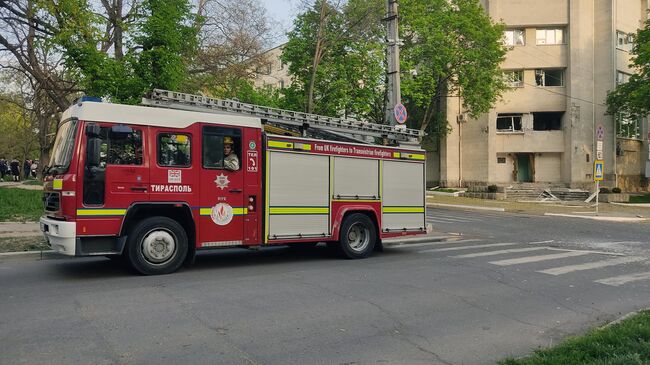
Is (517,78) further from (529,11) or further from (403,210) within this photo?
(403,210)

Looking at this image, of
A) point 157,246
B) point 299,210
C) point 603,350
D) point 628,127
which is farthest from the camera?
point 628,127

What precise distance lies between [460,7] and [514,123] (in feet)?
34.1

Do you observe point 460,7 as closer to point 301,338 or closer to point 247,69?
point 247,69

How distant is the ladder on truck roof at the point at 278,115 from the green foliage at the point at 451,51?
17.2 m

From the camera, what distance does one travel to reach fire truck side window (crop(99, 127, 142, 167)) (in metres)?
8.30

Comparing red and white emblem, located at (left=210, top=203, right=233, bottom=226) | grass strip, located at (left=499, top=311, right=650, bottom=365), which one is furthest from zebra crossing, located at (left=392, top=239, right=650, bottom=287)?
red and white emblem, located at (left=210, top=203, right=233, bottom=226)

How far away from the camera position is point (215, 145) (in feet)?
30.6

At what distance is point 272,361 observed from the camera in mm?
4727

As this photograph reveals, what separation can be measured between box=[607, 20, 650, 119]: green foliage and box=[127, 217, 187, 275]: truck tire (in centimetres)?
3120

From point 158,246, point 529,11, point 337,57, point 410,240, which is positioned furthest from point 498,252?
point 529,11

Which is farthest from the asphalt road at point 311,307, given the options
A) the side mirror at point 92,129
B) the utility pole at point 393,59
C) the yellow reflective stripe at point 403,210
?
the utility pole at point 393,59

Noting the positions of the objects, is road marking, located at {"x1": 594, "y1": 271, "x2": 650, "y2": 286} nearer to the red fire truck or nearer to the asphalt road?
the asphalt road

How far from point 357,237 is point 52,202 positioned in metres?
6.05

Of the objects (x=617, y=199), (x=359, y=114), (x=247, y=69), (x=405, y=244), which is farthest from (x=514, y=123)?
(x=405, y=244)
